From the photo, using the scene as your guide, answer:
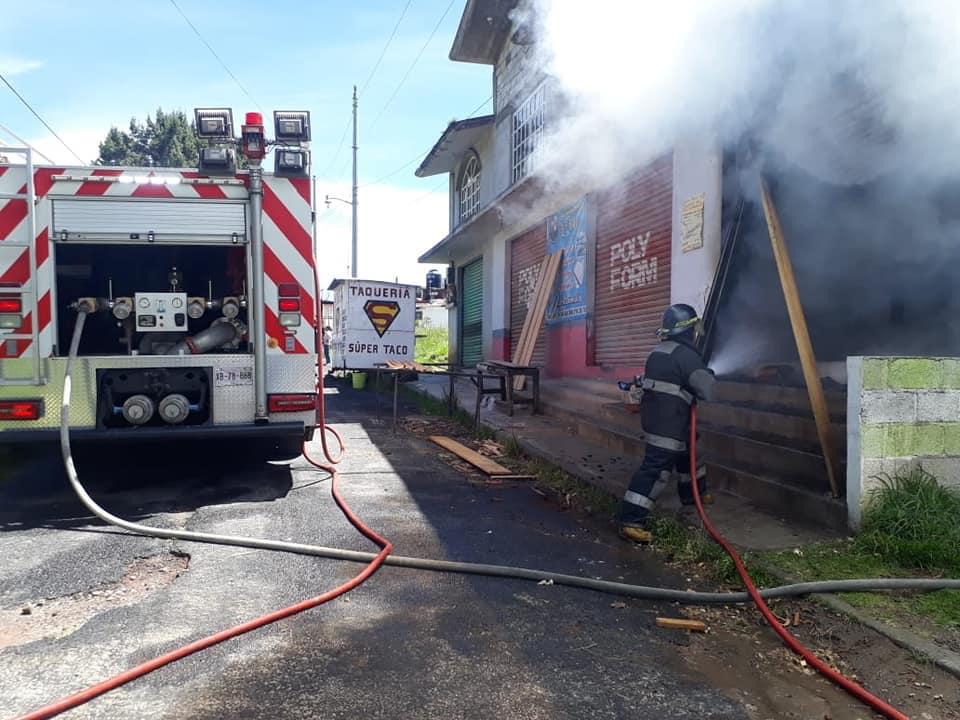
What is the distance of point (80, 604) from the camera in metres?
3.20

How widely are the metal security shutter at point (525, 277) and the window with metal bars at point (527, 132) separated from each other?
42.5 inches

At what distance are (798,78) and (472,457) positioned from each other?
4.32 m

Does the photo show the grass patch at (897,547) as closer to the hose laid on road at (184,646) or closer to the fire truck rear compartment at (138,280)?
the hose laid on road at (184,646)

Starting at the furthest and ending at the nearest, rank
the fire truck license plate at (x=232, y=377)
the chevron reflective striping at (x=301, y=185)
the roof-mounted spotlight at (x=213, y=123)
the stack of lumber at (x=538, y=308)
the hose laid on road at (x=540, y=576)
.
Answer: the stack of lumber at (x=538, y=308) < the chevron reflective striping at (x=301, y=185) < the fire truck license plate at (x=232, y=377) < the roof-mounted spotlight at (x=213, y=123) < the hose laid on road at (x=540, y=576)

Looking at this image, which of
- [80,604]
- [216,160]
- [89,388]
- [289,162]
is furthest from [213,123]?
[80,604]

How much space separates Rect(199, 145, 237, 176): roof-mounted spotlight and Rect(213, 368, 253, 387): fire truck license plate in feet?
4.83

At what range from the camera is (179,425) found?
210 inches

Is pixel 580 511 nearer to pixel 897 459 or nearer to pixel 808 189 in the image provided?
pixel 897 459

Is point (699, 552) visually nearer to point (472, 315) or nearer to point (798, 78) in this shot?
point (798, 78)

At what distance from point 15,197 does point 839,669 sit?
562 centimetres

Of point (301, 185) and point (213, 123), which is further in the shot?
point (301, 185)

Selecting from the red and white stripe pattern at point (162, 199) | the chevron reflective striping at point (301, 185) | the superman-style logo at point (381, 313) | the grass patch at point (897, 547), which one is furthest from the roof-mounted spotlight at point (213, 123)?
the superman-style logo at point (381, 313)

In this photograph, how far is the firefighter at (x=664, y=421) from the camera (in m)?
4.40

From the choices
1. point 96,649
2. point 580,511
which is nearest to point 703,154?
point 580,511
